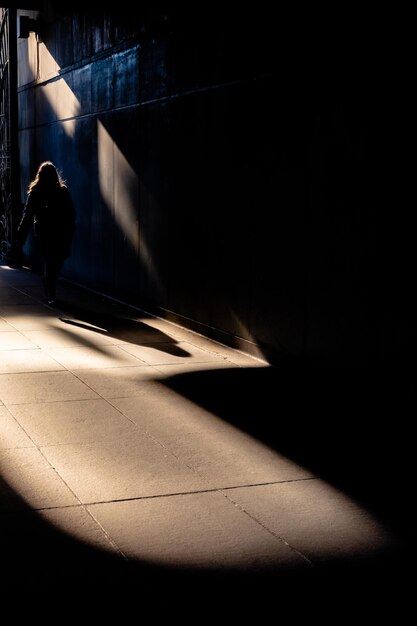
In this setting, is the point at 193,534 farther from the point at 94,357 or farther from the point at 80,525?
the point at 94,357

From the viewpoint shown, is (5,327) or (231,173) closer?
(231,173)

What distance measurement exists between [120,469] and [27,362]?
337cm

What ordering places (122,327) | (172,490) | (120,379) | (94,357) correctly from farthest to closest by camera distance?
(122,327) < (94,357) < (120,379) < (172,490)

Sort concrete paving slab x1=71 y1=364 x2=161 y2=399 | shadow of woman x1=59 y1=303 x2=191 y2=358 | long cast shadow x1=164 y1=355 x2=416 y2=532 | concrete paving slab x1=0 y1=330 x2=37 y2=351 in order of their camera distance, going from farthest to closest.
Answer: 1. shadow of woman x1=59 y1=303 x2=191 y2=358
2. concrete paving slab x1=0 y1=330 x2=37 y2=351
3. concrete paving slab x1=71 y1=364 x2=161 y2=399
4. long cast shadow x1=164 y1=355 x2=416 y2=532

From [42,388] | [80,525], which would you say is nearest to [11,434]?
[42,388]

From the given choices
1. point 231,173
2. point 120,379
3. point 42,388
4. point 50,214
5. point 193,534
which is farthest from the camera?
point 50,214

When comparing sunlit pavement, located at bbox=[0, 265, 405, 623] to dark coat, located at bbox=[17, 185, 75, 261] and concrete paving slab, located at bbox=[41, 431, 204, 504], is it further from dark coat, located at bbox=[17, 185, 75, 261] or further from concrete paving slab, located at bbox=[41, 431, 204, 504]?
dark coat, located at bbox=[17, 185, 75, 261]

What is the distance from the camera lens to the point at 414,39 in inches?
246

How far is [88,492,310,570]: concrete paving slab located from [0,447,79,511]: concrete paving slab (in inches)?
11.1

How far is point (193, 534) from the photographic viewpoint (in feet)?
14.3

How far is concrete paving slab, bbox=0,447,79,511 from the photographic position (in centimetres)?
474

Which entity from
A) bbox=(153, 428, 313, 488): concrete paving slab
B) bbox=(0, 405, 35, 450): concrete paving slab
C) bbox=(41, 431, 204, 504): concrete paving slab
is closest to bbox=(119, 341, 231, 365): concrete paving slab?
bbox=(0, 405, 35, 450): concrete paving slab

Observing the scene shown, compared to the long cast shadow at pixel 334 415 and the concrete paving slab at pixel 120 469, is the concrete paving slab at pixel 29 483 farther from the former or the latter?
the long cast shadow at pixel 334 415

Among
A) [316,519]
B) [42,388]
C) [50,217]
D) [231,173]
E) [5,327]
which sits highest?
[231,173]
